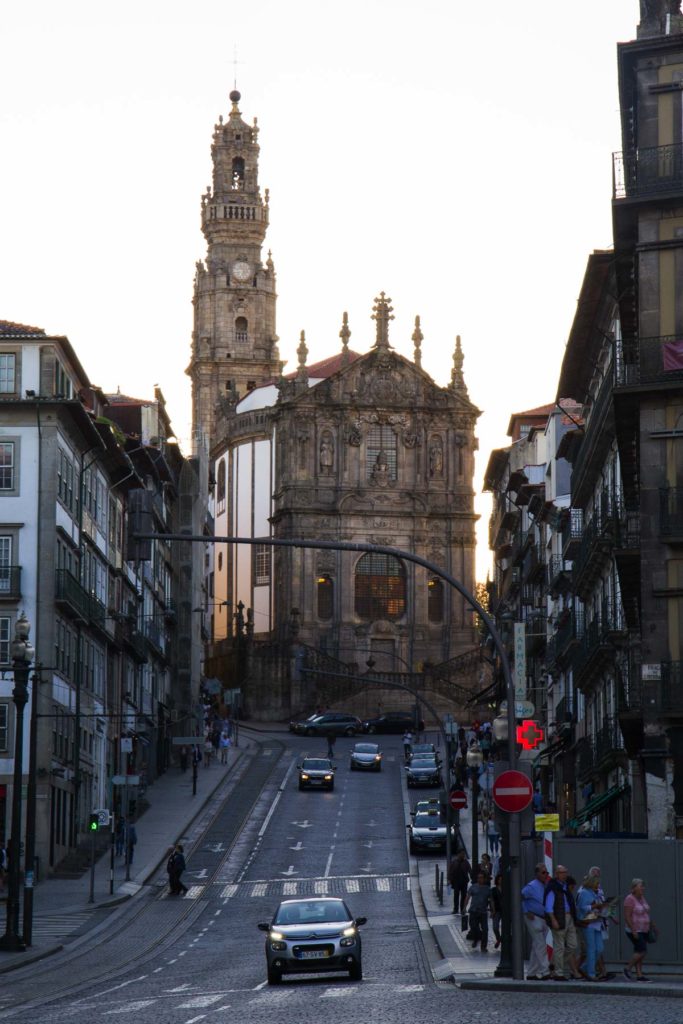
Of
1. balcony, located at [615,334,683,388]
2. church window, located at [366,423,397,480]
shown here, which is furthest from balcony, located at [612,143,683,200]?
church window, located at [366,423,397,480]

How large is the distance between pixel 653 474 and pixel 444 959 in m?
11.4

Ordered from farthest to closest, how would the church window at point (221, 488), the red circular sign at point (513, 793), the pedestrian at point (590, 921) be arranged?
Answer: the church window at point (221, 488), the red circular sign at point (513, 793), the pedestrian at point (590, 921)

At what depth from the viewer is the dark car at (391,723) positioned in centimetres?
12019

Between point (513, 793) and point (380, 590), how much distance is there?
356 ft

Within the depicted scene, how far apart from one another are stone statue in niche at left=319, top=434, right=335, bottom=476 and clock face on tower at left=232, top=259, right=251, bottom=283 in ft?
122

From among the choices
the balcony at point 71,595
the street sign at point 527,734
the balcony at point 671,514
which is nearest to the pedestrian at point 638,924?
the street sign at point 527,734

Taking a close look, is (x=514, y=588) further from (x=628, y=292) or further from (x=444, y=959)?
(x=444, y=959)

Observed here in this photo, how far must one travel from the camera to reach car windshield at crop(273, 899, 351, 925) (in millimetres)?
36375

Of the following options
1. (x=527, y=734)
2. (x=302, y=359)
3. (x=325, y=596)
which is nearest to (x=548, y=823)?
(x=527, y=734)

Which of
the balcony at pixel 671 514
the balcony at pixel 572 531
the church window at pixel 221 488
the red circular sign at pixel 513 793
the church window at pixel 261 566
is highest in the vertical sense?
the church window at pixel 221 488

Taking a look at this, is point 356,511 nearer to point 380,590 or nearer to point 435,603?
point 380,590

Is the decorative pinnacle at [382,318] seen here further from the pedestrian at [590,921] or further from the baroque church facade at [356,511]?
the pedestrian at [590,921]

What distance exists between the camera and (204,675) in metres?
144

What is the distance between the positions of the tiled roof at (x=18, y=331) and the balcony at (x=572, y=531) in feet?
59.9
